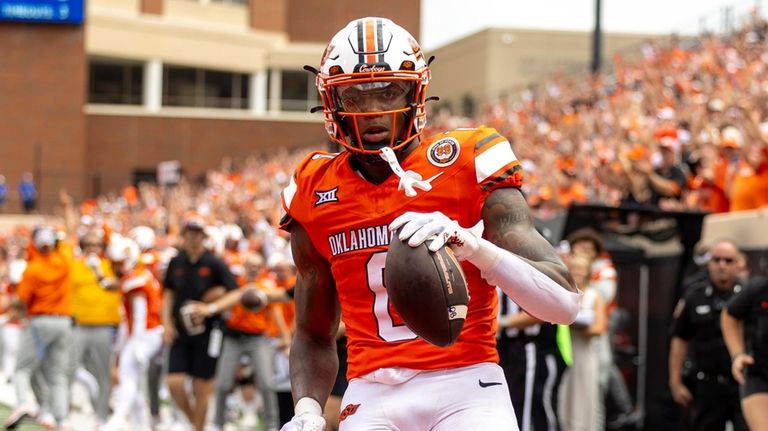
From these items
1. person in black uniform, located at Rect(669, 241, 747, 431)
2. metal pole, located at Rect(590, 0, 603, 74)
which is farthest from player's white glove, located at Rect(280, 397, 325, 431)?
metal pole, located at Rect(590, 0, 603, 74)

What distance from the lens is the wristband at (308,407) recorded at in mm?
4129

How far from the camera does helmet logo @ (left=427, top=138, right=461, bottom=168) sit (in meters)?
3.97

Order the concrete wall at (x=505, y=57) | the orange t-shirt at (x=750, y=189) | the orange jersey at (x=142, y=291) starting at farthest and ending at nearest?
the concrete wall at (x=505, y=57), the orange jersey at (x=142, y=291), the orange t-shirt at (x=750, y=189)

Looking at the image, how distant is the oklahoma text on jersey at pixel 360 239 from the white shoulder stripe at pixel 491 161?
321 mm

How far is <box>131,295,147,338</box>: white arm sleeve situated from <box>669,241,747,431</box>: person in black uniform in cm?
505

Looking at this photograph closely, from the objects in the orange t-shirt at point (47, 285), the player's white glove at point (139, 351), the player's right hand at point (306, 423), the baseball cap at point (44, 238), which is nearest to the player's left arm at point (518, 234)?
the player's right hand at point (306, 423)

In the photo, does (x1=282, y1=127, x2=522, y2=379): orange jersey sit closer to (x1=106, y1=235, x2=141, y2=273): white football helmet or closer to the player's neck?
the player's neck

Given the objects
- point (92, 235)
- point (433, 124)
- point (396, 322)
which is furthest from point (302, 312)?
point (433, 124)

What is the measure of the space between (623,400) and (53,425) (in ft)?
16.7

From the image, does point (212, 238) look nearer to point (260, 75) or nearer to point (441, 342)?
point (441, 342)

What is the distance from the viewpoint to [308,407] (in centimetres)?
415

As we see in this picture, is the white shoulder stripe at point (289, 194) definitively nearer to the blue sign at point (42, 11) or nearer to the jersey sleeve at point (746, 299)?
the jersey sleeve at point (746, 299)

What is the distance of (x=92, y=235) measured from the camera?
13125mm

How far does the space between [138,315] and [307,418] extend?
836 cm
